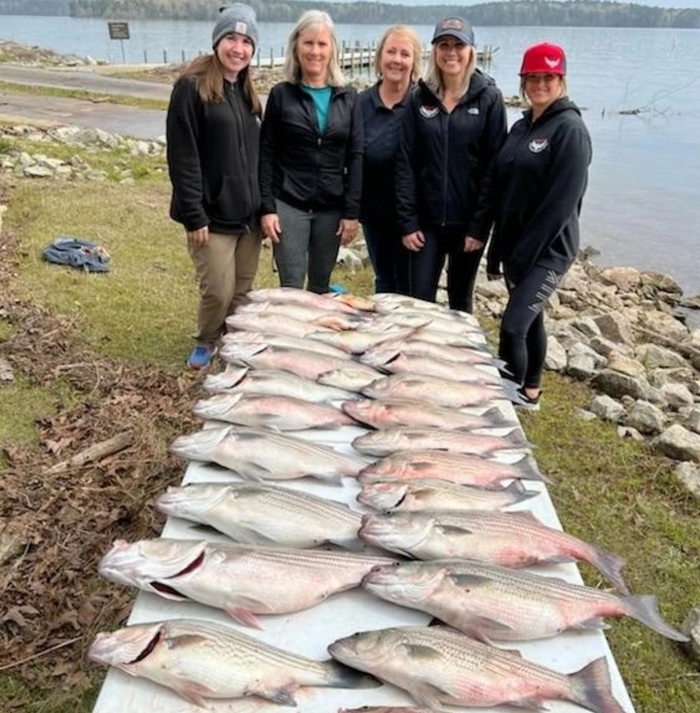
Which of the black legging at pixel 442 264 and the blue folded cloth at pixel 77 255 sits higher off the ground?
the black legging at pixel 442 264

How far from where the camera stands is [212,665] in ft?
6.51

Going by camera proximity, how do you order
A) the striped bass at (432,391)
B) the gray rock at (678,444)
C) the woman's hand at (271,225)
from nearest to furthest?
the striped bass at (432,391) → the woman's hand at (271,225) → the gray rock at (678,444)

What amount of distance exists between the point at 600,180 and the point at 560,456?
16472mm

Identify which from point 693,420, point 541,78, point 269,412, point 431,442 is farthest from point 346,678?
point 693,420

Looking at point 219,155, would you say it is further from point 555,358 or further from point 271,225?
point 555,358

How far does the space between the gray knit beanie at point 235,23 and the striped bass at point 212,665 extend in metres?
3.55

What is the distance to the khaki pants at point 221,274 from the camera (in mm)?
5012

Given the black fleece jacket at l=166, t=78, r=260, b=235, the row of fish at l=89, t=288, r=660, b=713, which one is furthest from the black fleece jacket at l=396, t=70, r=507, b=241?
the row of fish at l=89, t=288, r=660, b=713

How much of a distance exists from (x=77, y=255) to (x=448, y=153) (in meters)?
4.85

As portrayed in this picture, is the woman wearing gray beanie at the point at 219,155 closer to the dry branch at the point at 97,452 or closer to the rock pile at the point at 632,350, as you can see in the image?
the dry branch at the point at 97,452

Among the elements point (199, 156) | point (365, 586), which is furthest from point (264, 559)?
point (199, 156)

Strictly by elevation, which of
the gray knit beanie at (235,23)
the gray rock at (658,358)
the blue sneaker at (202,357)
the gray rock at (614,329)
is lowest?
the gray rock at (658,358)

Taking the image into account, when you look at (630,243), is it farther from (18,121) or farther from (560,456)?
(18,121)

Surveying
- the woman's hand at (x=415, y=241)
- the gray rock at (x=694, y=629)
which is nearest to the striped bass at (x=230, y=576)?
the gray rock at (x=694, y=629)
